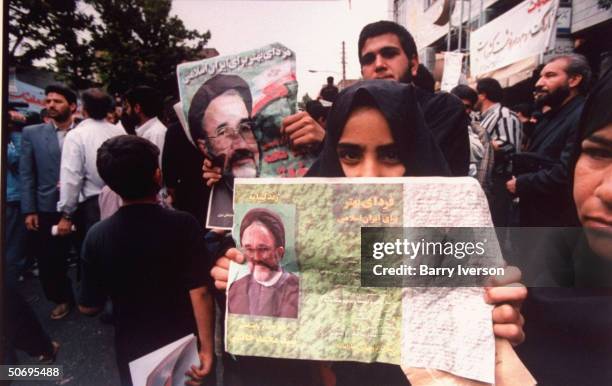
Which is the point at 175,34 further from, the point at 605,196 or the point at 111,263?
the point at 605,196

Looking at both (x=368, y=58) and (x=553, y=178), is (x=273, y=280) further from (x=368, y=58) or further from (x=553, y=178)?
(x=553, y=178)

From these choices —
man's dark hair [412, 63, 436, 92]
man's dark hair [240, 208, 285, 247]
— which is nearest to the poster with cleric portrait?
man's dark hair [240, 208, 285, 247]

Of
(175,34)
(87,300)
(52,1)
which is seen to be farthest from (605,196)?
(52,1)

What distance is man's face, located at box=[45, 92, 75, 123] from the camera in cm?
148

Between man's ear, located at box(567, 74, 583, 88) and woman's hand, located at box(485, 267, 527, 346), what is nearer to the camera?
woman's hand, located at box(485, 267, 527, 346)

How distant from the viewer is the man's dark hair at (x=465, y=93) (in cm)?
120

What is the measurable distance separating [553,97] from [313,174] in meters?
0.79

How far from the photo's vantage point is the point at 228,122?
1.17m

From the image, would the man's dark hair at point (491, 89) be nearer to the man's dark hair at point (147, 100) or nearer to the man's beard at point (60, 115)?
the man's dark hair at point (147, 100)

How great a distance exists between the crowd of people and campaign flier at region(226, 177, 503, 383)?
0.07 ft

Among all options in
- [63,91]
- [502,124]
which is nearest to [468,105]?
[502,124]

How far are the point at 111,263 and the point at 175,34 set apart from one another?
76 cm

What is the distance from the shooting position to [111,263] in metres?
1.25

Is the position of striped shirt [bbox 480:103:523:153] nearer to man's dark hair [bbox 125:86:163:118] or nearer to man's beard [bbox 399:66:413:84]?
man's beard [bbox 399:66:413:84]
